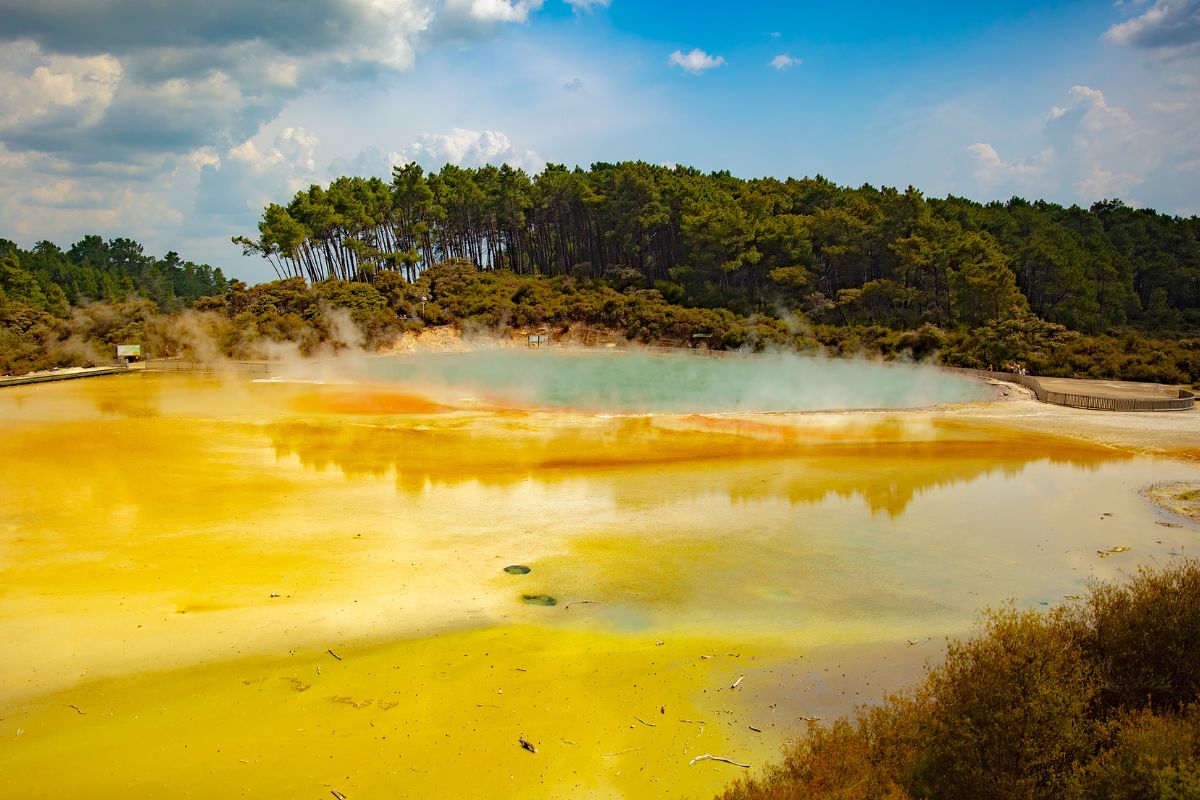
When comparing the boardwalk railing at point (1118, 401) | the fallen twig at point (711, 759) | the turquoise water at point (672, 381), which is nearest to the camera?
the fallen twig at point (711, 759)

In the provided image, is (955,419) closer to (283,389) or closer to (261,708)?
(261,708)

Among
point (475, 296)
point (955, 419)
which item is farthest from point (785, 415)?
point (475, 296)

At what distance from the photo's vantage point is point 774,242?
201ft

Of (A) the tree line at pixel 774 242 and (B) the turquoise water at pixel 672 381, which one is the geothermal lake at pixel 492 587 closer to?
(B) the turquoise water at pixel 672 381

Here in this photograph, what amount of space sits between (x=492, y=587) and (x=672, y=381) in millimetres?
31509

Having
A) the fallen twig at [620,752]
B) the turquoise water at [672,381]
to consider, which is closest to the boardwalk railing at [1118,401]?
the turquoise water at [672,381]

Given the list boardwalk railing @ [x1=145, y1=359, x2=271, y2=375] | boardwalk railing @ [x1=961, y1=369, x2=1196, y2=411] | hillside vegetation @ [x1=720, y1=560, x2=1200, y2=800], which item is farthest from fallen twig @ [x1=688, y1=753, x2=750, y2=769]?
boardwalk railing @ [x1=145, y1=359, x2=271, y2=375]

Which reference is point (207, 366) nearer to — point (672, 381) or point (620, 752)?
point (672, 381)

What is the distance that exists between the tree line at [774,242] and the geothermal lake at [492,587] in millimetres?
30563

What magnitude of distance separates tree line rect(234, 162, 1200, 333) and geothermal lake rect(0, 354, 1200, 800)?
30563 mm

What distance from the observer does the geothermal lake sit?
8586mm

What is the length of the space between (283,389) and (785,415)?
85.2ft

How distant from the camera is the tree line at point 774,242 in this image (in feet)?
171

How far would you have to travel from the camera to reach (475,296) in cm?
6544
